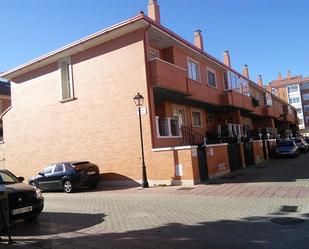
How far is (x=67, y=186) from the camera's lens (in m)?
17.3

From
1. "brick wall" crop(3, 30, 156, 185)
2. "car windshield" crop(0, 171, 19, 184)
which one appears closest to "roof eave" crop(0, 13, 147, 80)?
"brick wall" crop(3, 30, 156, 185)

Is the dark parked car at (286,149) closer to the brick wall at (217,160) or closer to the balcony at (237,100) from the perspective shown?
the balcony at (237,100)

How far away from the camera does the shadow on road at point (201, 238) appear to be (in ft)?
21.5

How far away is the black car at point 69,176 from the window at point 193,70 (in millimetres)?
8559

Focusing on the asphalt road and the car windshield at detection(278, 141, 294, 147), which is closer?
the asphalt road

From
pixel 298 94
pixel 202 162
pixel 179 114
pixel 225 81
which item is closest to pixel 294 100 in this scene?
pixel 298 94

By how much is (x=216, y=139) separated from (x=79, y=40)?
1032 centimetres

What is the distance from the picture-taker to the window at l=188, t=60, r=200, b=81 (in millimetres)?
22628

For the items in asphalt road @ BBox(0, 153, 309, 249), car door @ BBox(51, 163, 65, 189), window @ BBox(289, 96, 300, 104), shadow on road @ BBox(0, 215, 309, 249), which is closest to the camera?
shadow on road @ BBox(0, 215, 309, 249)

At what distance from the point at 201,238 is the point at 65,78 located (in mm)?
16499

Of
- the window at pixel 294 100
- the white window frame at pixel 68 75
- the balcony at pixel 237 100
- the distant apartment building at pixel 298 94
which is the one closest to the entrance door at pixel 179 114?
the balcony at pixel 237 100

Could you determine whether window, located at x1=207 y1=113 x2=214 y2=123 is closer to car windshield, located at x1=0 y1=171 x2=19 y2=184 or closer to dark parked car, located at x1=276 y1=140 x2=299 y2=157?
dark parked car, located at x1=276 y1=140 x2=299 y2=157

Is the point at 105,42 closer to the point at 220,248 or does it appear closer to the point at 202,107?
the point at 202,107

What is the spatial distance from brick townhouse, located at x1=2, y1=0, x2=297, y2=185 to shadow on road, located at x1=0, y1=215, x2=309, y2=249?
25.7 ft
